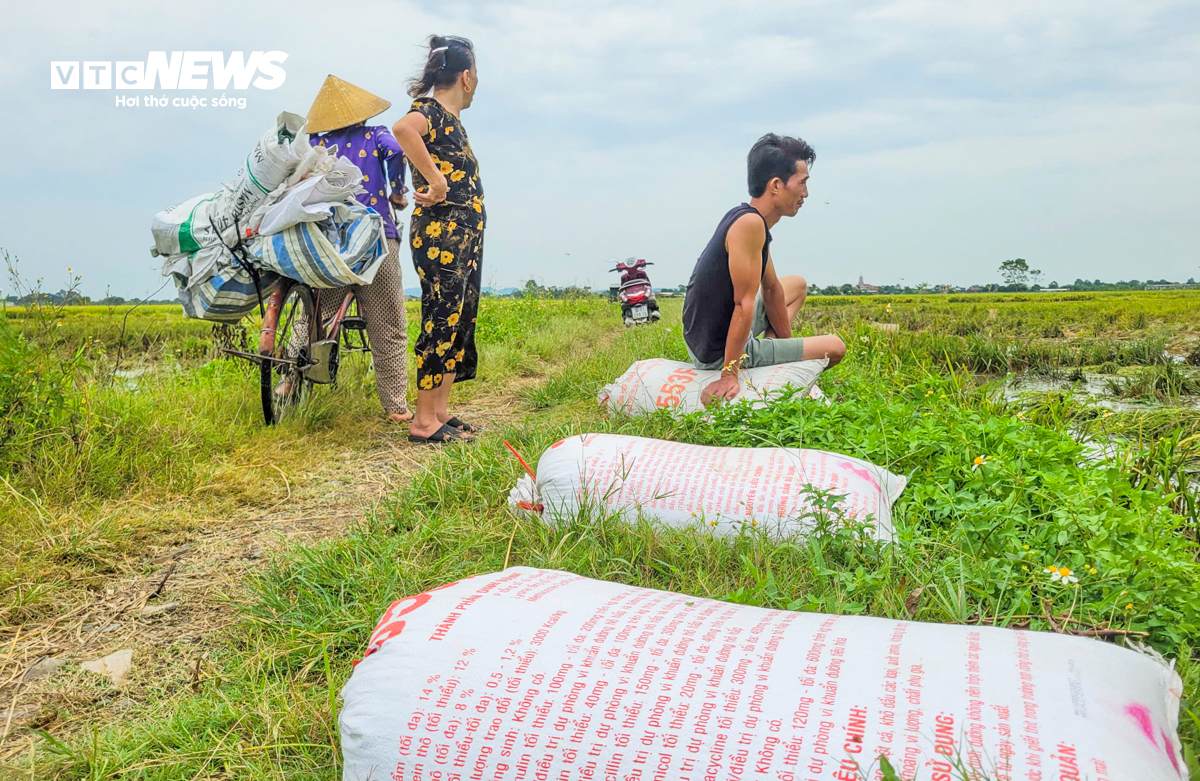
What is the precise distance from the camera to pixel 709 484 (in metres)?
2.09

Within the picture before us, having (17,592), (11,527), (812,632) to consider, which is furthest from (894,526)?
(11,527)

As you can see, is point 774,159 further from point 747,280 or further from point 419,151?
point 419,151

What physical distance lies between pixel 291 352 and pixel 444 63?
1.52 meters

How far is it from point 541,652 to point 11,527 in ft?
6.89

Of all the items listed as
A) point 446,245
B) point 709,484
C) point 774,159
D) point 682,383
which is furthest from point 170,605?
point 774,159

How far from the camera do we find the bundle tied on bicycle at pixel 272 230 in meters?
3.18

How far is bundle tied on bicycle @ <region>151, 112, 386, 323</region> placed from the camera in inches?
125

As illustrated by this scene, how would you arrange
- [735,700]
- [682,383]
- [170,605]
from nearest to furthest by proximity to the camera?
[735,700] → [170,605] → [682,383]

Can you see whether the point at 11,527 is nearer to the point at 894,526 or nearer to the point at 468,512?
the point at 468,512

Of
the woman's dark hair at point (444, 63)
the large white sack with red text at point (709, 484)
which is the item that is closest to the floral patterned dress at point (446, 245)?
the woman's dark hair at point (444, 63)

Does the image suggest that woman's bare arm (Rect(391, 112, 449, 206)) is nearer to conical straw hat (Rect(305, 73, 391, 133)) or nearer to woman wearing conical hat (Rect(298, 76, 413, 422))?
woman wearing conical hat (Rect(298, 76, 413, 422))

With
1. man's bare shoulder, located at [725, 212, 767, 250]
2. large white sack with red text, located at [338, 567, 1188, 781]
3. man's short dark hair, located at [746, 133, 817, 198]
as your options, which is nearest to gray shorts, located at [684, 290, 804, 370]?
man's bare shoulder, located at [725, 212, 767, 250]

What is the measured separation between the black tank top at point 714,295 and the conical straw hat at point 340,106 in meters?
1.70

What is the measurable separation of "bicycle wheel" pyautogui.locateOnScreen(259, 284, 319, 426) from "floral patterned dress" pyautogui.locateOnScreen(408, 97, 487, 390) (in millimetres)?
543
